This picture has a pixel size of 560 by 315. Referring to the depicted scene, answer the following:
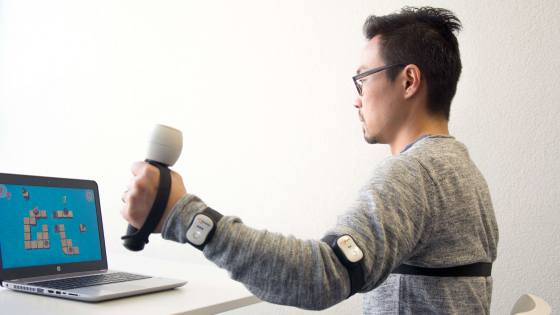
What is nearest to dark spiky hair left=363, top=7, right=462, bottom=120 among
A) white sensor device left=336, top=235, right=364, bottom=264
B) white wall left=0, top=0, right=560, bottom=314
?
white sensor device left=336, top=235, right=364, bottom=264

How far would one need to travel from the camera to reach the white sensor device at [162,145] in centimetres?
62

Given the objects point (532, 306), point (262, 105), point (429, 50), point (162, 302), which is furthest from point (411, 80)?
point (262, 105)

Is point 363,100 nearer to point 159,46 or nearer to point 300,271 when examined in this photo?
point 300,271

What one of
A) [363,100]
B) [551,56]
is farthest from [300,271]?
[551,56]

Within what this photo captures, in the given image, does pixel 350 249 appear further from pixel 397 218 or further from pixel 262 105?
pixel 262 105

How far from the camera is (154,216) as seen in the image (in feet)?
1.80

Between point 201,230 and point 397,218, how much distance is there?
269 millimetres

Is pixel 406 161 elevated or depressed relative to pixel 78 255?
elevated

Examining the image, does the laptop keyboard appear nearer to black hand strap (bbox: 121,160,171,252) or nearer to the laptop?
the laptop

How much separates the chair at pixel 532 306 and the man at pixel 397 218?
0.26 feet

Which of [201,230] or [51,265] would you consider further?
[51,265]

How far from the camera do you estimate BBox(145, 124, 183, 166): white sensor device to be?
62 cm

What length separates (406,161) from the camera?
631mm

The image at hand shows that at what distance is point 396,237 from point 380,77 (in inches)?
17.8
